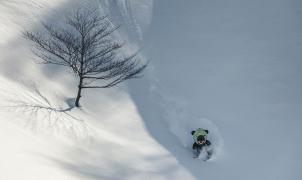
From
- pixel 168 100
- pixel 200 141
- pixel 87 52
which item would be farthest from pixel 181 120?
pixel 87 52

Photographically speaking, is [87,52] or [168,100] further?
[168,100]

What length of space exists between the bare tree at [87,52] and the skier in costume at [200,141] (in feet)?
13.0

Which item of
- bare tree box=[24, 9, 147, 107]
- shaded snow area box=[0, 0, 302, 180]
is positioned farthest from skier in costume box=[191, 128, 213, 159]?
bare tree box=[24, 9, 147, 107]

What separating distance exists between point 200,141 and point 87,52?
6.71m

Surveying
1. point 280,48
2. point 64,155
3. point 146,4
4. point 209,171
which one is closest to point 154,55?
point 146,4

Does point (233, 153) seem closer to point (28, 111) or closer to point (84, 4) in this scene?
point (28, 111)

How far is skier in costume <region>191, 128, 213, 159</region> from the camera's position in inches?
748

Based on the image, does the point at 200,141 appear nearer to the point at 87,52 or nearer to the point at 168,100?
the point at 168,100

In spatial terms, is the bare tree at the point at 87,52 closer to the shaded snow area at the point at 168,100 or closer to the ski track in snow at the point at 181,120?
the shaded snow area at the point at 168,100

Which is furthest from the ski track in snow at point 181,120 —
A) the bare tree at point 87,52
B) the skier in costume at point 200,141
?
the bare tree at point 87,52

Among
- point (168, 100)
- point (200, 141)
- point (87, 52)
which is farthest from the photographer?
point (168, 100)

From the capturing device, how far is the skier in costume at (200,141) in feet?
62.3

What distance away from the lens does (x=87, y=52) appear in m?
21.5

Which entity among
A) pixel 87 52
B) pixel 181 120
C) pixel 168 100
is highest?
pixel 87 52
